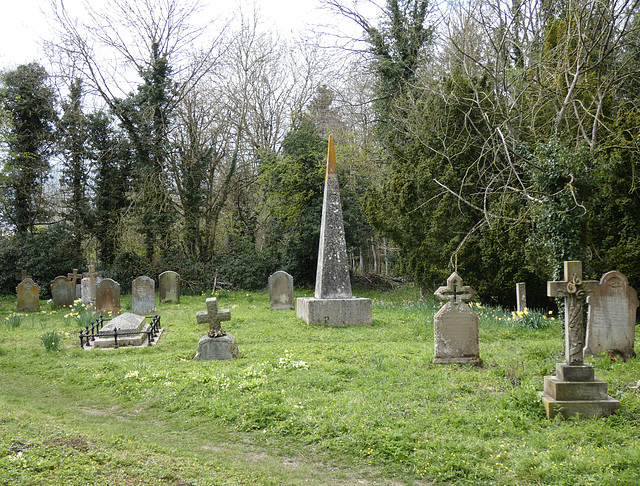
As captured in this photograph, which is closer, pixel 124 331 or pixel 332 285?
pixel 124 331

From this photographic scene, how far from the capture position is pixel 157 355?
845 centimetres

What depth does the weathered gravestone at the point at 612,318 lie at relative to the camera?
7.51 m

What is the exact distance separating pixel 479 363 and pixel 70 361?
23.0ft

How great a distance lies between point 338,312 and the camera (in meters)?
11.6

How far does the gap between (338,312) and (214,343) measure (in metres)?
4.30

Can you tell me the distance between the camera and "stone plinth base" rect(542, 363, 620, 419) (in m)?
4.88

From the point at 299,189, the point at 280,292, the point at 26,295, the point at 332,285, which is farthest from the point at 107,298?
the point at 299,189

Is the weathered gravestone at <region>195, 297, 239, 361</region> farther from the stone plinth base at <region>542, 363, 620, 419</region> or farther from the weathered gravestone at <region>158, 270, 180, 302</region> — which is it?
the weathered gravestone at <region>158, 270, 180, 302</region>

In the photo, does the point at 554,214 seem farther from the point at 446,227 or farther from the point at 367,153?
the point at 367,153

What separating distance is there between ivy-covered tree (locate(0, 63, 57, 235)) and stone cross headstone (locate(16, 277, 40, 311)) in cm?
590

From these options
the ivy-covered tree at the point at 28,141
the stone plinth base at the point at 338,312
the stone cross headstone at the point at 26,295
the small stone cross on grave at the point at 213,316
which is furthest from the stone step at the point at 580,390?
the ivy-covered tree at the point at 28,141

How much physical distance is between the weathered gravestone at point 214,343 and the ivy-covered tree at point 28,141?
55.5ft

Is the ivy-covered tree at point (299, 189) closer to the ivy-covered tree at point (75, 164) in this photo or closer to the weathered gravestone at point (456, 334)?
the ivy-covered tree at point (75, 164)

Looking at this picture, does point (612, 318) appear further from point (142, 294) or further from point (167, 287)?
point (167, 287)
